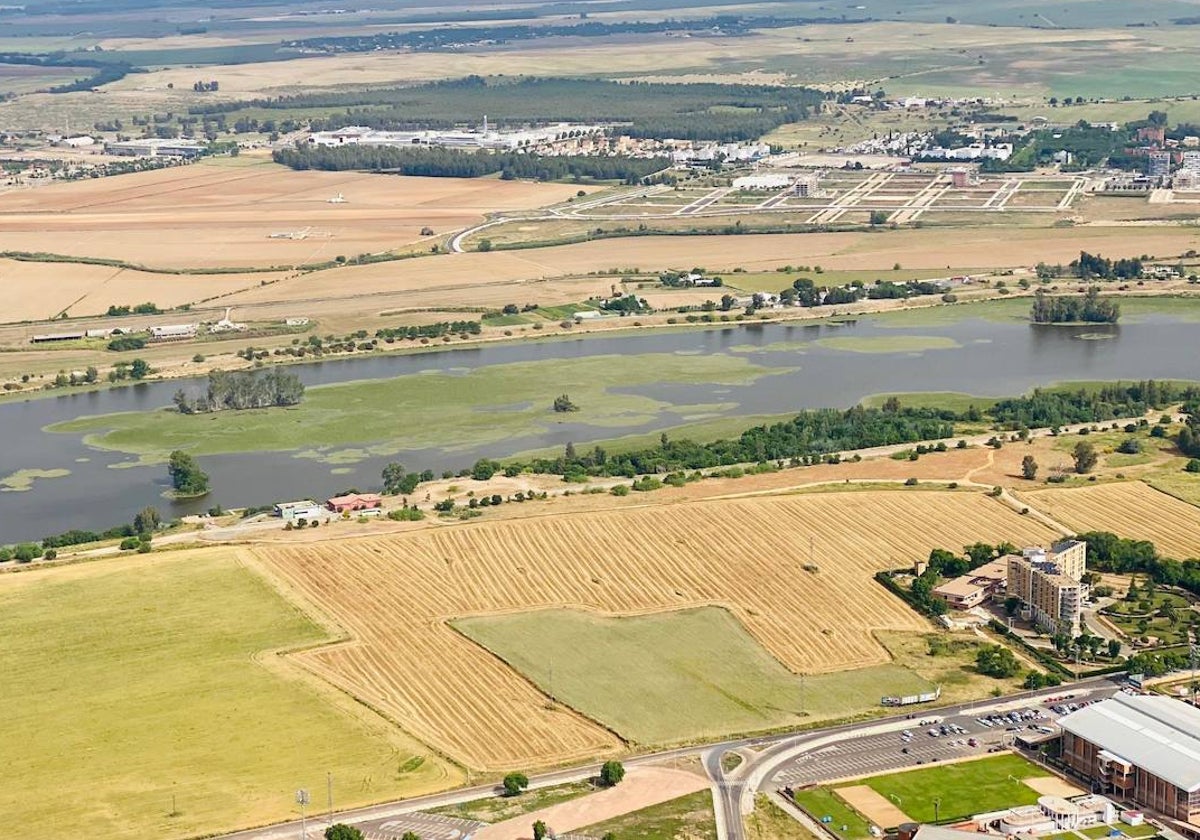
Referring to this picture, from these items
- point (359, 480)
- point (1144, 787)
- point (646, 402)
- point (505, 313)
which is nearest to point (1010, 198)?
point (505, 313)

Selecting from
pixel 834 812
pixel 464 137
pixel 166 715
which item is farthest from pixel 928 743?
pixel 464 137

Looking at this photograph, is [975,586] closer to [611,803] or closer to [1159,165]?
[611,803]

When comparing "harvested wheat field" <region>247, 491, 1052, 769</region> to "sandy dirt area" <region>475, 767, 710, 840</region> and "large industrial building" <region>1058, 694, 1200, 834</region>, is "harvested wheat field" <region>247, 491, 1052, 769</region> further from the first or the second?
"large industrial building" <region>1058, 694, 1200, 834</region>

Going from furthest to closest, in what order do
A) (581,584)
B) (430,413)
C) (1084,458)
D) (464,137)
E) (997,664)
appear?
(464,137) → (430,413) → (1084,458) → (581,584) → (997,664)

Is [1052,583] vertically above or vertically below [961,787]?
above

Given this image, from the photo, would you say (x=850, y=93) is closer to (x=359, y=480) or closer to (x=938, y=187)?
(x=938, y=187)

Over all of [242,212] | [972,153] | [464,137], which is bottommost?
[242,212]

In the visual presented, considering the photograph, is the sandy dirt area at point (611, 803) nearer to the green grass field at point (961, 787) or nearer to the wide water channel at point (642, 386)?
the green grass field at point (961, 787)

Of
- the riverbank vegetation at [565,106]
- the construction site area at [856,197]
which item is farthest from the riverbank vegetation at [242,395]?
the riverbank vegetation at [565,106]
